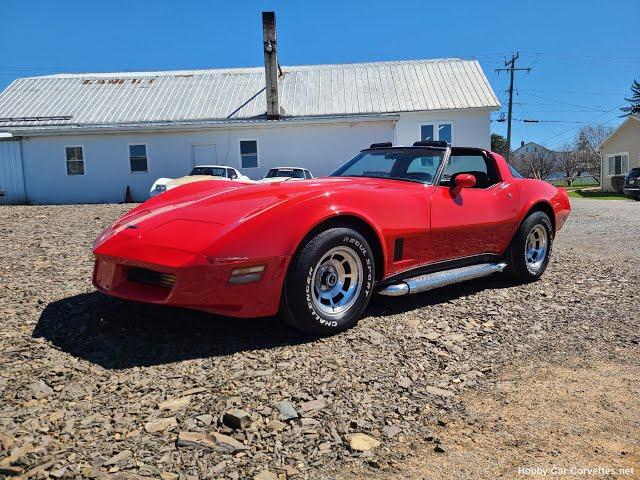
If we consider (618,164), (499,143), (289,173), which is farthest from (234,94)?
(499,143)

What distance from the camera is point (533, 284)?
194 inches

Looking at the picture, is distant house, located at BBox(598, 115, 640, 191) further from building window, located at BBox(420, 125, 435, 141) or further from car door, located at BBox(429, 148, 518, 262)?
car door, located at BBox(429, 148, 518, 262)

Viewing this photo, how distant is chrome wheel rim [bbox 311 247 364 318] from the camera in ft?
10.8

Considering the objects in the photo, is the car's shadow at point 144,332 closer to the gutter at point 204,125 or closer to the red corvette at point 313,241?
the red corvette at point 313,241

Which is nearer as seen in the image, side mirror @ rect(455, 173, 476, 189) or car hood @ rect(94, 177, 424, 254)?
car hood @ rect(94, 177, 424, 254)

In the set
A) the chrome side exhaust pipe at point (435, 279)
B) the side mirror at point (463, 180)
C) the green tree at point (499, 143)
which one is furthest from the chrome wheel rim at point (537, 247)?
the green tree at point (499, 143)

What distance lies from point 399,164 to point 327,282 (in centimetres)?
164

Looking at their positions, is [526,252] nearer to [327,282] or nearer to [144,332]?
[327,282]

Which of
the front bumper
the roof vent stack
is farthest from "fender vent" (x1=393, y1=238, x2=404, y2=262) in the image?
the roof vent stack

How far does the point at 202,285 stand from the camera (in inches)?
113

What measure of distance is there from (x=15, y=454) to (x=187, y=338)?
1268mm

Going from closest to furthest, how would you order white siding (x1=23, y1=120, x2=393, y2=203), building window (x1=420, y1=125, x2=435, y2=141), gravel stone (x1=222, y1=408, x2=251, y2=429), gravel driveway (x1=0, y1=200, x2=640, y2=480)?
gravel driveway (x1=0, y1=200, x2=640, y2=480), gravel stone (x1=222, y1=408, x2=251, y2=429), white siding (x1=23, y1=120, x2=393, y2=203), building window (x1=420, y1=125, x2=435, y2=141)

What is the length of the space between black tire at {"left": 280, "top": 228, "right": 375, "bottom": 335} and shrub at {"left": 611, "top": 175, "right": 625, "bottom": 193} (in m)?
31.3

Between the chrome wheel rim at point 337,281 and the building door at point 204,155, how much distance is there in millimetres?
17181
